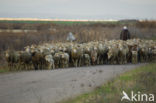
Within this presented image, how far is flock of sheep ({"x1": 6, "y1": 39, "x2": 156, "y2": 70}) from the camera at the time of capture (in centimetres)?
1625

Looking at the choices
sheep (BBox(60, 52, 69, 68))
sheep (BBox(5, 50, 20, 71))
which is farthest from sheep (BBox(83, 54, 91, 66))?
sheep (BBox(5, 50, 20, 71))

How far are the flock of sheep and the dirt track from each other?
286cm

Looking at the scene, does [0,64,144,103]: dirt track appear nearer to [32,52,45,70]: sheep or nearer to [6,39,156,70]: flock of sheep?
[6,39,156,70]: flock of sheep

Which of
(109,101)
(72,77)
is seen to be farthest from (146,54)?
(109,101)

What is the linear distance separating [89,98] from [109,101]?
820 mm

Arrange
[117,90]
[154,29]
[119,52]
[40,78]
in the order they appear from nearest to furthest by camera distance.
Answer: [117,90] → [40,78] → [119,52] → [154,29]

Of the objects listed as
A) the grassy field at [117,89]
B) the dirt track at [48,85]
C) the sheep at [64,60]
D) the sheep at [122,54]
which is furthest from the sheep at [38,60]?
the grassy field at [117,89]

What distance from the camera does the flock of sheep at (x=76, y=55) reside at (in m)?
16.2

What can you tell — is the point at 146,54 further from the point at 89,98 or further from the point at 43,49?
the point at 89,98

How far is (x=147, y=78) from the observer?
34.7 ft

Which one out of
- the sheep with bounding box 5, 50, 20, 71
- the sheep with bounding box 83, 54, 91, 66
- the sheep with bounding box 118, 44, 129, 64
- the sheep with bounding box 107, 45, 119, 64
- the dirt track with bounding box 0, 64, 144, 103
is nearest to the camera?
the dirt track with bounding box 0, 64, 144, 103

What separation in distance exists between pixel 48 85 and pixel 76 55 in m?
6.35

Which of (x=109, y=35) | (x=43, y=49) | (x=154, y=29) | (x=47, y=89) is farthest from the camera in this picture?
(x=154, y=29)

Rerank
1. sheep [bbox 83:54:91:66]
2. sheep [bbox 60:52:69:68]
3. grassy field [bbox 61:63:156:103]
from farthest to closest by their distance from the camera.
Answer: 1. sheep [bbox 83:54:91:66]
2. sheep [bbox 60:52:69:68]
3. grassy field [bbox 61:63:156:103]
